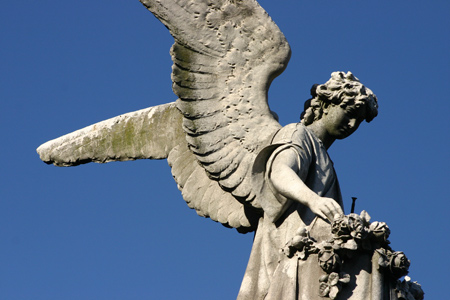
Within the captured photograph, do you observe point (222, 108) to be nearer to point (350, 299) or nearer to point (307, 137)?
point (307, 137)

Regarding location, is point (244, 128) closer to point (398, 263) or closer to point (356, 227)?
point (356, 227)

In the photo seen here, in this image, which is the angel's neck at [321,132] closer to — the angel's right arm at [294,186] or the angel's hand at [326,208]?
the angel's right arm at [294,186]

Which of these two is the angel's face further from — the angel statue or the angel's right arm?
the angel's right arm

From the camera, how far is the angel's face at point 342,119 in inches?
518

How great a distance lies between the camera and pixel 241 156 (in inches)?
516

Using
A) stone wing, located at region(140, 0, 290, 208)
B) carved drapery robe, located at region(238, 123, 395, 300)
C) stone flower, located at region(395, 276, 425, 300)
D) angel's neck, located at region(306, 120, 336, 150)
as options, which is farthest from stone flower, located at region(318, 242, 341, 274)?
angel's neck, located at region(306, 120, 336, 150)

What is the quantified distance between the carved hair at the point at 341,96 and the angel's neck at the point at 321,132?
0.18 feet

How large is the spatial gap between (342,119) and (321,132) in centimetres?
25

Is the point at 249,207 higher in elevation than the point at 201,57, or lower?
lower

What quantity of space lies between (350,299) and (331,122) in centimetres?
221

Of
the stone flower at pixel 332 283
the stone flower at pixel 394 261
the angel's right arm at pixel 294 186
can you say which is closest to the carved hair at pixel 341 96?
the angel's right arm at pixel 294 186

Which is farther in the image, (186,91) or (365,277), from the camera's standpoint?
(186,91)

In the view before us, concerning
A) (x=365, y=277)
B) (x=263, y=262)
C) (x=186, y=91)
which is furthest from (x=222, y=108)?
(x=365, y=277)

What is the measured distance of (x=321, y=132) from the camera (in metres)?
13.3
